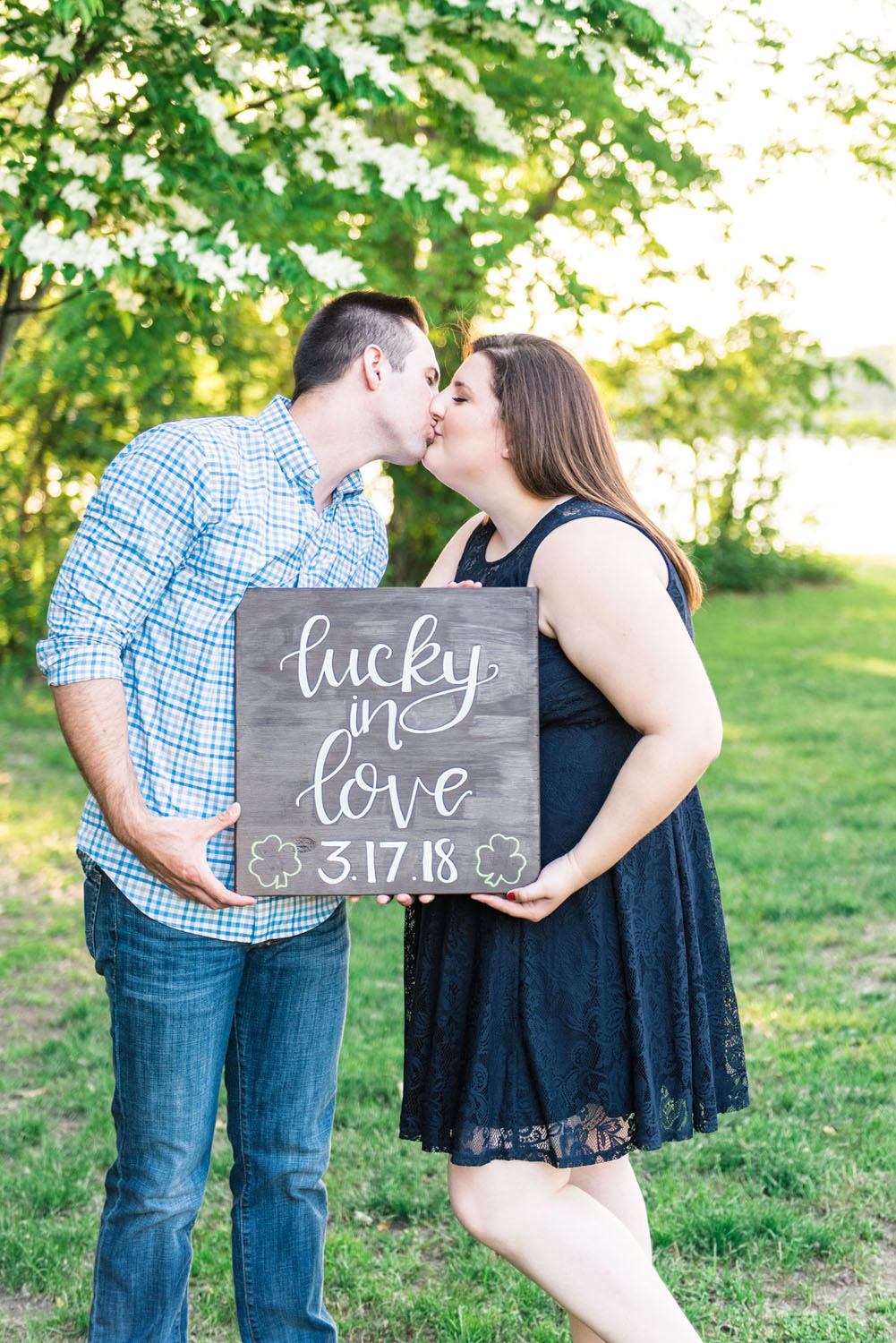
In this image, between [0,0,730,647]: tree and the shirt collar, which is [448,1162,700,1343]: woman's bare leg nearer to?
the shirt collar

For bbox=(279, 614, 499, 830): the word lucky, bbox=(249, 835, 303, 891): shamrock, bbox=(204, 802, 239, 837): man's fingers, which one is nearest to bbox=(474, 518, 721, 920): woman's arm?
bbox=(279, 614, 499, 830): the word lucky

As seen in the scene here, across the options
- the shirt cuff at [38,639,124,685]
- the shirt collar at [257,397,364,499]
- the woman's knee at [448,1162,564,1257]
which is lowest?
the woman's knee at [448,1162,564,1257]

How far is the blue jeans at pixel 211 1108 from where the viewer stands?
2.17 m

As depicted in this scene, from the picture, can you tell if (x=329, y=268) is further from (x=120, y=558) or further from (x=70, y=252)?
(x=120, y=558)

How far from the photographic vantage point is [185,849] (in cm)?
205

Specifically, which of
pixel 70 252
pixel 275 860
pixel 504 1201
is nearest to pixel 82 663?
pixel 275 860

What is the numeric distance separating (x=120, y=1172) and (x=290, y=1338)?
524 millimetres

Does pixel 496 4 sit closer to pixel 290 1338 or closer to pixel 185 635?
pixel 185 635

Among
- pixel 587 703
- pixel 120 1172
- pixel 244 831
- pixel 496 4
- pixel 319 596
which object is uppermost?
pixel 496 4

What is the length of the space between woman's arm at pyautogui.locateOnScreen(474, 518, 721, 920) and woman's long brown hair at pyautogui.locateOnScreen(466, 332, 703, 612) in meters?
0.10

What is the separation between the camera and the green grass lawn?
9.29 ft

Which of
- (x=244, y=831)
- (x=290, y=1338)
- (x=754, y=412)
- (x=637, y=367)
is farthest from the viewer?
(x=754, y=412)

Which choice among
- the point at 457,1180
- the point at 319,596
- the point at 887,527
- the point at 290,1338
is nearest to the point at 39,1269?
the point at 290,1338

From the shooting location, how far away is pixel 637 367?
47.4 ft
